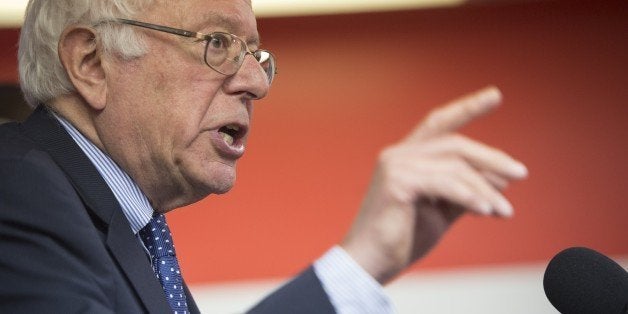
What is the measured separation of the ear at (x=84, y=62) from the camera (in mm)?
1506

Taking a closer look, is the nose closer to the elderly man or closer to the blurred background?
the elderly man

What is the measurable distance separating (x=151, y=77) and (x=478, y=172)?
0.75 meters

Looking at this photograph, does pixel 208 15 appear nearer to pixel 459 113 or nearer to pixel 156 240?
pixel 156 240

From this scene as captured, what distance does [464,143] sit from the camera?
2.84ft

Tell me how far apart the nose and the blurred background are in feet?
8.34

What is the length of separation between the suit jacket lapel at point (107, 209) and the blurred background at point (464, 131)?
8.93ft

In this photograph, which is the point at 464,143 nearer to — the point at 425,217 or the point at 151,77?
the point at 425,217

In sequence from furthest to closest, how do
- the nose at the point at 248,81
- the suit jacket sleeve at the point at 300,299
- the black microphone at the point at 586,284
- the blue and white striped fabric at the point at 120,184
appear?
the nose at the point at 248,81, the blue and white striped fabric at the point at 120,184, the black microphone at the point at 586,284, the suit jacket sleeve at the point at 300,299

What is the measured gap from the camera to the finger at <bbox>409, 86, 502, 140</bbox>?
88 centimetres

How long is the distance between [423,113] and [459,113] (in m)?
3.31

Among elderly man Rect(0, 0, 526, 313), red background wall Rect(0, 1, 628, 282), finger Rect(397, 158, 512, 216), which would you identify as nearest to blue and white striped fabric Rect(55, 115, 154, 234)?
elderly man Rect(0, 0, 526, 313)

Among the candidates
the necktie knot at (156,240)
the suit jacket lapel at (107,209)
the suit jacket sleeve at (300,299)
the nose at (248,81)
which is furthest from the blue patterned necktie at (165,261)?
the suit jacket sleeve at (300,299)

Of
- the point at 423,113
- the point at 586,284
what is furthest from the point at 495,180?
the point at 423,113

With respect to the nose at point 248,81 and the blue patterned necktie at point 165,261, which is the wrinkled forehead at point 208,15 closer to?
the nose at point 248,81
